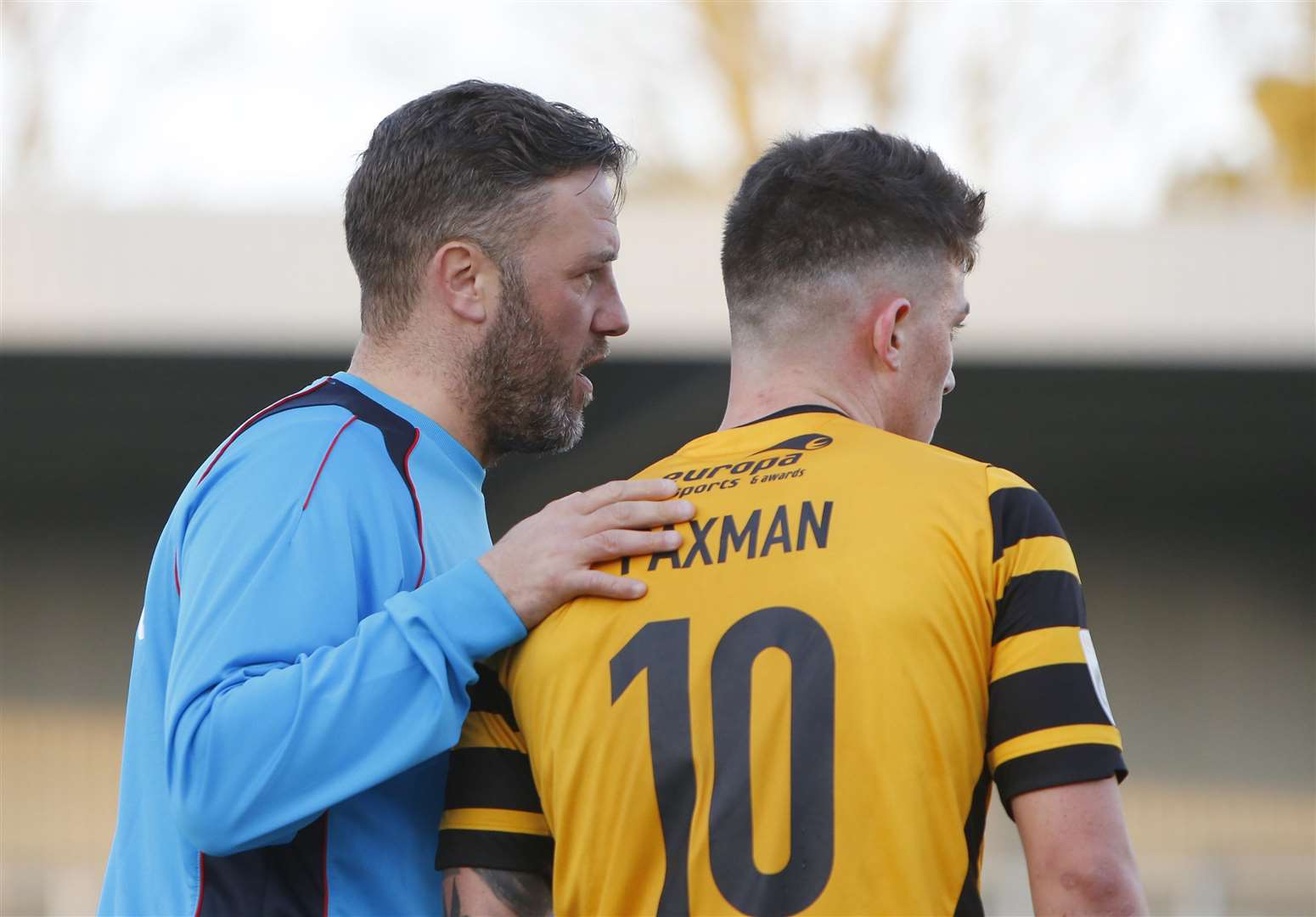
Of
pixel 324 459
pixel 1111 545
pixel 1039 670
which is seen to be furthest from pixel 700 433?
pixel 1039 670

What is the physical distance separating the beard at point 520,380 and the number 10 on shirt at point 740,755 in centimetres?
69

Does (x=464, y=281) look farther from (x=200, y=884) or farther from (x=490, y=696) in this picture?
(x=200, y=884)

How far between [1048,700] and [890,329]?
0.65m

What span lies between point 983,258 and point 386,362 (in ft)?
20.3

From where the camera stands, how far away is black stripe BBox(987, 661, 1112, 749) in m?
1.76

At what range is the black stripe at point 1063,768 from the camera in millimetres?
1741

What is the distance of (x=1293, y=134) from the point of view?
53.6ft

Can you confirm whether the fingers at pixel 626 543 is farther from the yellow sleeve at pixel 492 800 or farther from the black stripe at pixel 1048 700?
the black stripe at pixel 1048 700

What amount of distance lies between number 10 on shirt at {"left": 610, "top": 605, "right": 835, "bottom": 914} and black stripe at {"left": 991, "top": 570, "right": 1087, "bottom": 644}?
0.24 m

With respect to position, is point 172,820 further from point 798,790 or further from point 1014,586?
point 1014,586

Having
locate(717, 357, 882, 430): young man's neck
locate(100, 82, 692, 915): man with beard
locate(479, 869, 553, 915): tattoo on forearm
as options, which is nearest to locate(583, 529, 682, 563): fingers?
locate(100, 82, 692, 915): man with beard

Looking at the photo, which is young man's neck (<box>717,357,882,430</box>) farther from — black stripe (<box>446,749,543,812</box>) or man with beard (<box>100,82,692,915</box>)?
black stripe (<box>446,749,543,812</box>)

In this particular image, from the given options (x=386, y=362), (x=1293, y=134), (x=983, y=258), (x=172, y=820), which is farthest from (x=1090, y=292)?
(x=1293, y=134)

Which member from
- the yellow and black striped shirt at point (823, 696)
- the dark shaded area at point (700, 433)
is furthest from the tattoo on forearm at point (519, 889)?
the dark shaded area at point (700, 433)
